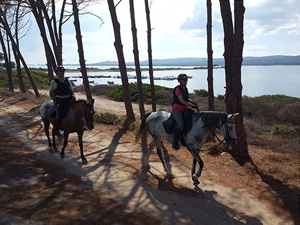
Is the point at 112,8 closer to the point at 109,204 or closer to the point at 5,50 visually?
the point at 109,204

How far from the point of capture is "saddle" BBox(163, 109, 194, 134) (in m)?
7.02

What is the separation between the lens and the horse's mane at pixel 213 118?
6543 mm

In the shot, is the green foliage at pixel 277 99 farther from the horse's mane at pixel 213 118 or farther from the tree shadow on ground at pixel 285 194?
the horse's mane at pixel 213 118

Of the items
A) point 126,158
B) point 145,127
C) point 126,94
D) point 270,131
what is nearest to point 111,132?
point 126,94

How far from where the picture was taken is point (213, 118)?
6656 millimetres

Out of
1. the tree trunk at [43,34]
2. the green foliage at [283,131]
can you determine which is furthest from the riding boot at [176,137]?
the tree trunk at [43,34]

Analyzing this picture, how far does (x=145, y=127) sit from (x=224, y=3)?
509 centimetres

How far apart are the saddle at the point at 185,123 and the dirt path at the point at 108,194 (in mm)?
1464

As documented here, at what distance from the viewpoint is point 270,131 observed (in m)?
14.2

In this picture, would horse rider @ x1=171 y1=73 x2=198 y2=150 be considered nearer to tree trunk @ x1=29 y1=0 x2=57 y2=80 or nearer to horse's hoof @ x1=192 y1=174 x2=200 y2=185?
horse's hoof @ x1=192 y1=174 x2=200 y2=185

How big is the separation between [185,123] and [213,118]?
2.70 ft

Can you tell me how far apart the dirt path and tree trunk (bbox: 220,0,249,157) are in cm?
249

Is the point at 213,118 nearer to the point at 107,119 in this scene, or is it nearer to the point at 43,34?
the point at 107,119

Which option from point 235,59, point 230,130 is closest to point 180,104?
point 230,130
